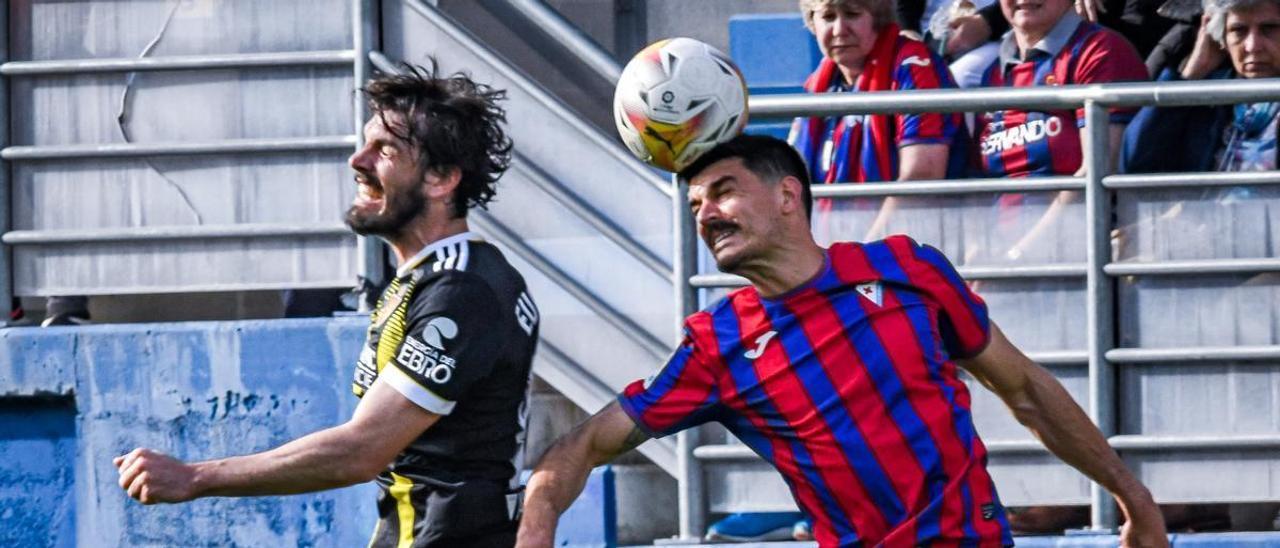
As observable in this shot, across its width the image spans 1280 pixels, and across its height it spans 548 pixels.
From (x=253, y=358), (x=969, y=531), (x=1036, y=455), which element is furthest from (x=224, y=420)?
(x=969, y=531)

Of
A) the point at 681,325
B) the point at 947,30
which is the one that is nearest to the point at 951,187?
the point at 681,325

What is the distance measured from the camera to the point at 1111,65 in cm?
716

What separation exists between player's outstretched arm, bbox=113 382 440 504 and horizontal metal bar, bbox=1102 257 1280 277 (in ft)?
9.65

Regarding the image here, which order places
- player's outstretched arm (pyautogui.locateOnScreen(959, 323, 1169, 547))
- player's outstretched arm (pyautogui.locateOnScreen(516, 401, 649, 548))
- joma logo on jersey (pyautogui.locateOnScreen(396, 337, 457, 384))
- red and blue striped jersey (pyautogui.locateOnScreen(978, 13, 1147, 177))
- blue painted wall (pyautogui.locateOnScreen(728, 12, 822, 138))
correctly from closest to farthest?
player's outstretched arm (pyautogui.locateOnScreen(516, 401, 649, 548)) → joma logo on jersey (pyautogui.locateOnScreen(396, 337, 457, 384)) → player's outstretched arm (pyautogui.locateOnScreen(959, 323, 1169, 547)) → red and blue striped jersey (pyautogui.locateOnScreen(978, 13, 1147, 177)) → blue painted wall (pyautogui.locateOnScreen(728, 12, 822, 138))

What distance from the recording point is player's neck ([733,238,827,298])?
5.12m

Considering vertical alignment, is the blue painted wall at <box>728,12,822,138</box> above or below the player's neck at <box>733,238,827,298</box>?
above

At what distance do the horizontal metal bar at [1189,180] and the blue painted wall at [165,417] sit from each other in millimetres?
2802

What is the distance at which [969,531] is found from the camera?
498 cm

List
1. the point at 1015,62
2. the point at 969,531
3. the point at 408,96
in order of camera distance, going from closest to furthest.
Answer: the point at 969,531, the point at 408,96, the point at 1015,62

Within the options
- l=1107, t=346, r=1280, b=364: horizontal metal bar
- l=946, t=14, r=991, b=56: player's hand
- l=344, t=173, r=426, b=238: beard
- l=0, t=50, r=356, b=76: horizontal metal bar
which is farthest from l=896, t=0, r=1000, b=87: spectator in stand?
l=344, t=173, r=426, b=238: beard

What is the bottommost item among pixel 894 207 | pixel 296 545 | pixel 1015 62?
pixel 296 545

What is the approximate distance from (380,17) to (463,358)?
3.00 metres

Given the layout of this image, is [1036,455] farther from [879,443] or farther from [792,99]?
[879,443]

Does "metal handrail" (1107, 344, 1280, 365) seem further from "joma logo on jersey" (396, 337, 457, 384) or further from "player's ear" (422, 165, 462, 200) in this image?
"joma logo on jersey" (396, 337, 457, 384)
